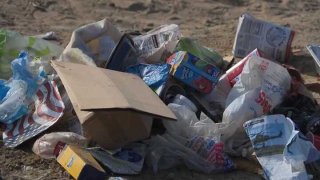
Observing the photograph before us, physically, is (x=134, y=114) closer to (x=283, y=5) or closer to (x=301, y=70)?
(x=301, y=70)

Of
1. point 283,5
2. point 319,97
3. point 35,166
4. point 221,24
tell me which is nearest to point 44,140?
point 35,166

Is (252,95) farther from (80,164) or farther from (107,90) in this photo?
(80,164)

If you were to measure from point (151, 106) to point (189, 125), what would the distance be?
0.29 metres

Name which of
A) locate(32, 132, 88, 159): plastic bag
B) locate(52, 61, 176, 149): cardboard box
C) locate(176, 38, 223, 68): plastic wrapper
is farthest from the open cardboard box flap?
locate(176, 38, 223, 68): plastic wrapper

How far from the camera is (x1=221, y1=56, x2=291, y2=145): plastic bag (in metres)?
3.09

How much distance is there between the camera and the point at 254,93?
3.20 meters

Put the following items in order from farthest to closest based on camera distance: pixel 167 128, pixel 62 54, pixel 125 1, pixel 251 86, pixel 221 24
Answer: pixel 125 1, pixel 221 24, pixel 62 54, pixel 251 86, pixel 167 128

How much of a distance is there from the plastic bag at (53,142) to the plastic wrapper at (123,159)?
0.30ft

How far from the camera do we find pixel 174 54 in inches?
136

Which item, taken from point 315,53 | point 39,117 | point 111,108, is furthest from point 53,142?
point 315,53

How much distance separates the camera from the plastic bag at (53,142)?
2889 millimetres

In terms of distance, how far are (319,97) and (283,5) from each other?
2.22 meters

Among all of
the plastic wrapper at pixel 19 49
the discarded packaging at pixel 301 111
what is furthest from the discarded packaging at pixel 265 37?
the plastic wrapper at pixel 19 49

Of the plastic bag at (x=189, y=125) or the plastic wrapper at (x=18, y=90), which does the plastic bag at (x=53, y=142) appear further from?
the plastic bag at (x=189, y=125)
